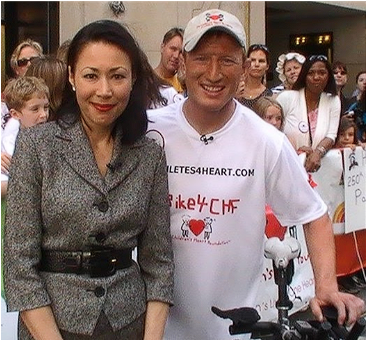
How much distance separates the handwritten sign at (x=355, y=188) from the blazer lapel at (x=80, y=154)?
4709 millimetres

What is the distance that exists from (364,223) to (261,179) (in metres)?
4.59

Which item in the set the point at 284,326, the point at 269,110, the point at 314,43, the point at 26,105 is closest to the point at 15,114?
the point at 26,105

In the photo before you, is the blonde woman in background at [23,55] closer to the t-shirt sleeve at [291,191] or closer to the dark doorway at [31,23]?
the t-shirt sleeve at [291,191]

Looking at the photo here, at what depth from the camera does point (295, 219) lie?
9.09ft

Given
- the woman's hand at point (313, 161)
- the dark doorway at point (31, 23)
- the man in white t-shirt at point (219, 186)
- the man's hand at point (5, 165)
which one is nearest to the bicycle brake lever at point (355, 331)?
the man in white t-shirt at point (219, 186)

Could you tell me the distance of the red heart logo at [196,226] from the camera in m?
2.63

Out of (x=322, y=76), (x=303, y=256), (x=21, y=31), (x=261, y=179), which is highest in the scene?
(x=21, y=31)

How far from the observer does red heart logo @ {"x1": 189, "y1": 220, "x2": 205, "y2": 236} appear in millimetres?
2631

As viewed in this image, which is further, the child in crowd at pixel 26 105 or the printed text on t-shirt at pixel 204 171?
the child in crowd at pixel 26 105

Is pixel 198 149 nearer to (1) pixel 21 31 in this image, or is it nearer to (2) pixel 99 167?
(2) pixel 99 167

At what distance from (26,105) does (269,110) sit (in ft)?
8.43

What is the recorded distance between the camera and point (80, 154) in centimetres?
231

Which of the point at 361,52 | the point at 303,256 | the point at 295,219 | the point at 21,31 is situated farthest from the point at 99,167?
the point at 361,52

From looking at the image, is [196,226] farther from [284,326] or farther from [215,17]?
[215,17]
